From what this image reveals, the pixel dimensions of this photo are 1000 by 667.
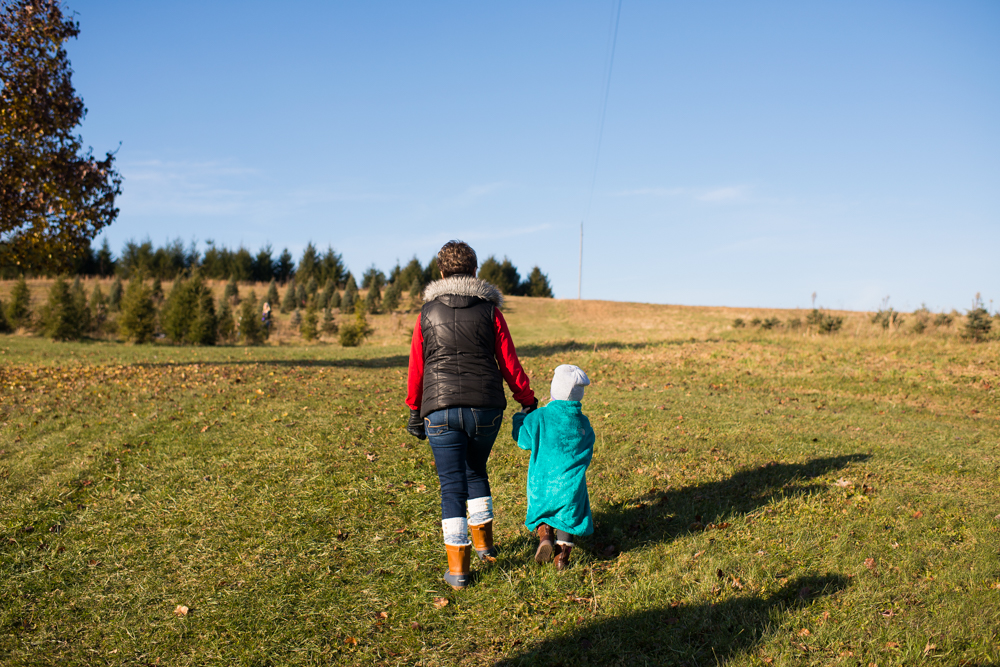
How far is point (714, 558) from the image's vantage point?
478cm

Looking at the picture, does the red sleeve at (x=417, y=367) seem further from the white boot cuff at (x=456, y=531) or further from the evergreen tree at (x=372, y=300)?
the evergreen tree at (x=372, y=300)

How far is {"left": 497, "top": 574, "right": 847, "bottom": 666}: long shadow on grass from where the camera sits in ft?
11.9

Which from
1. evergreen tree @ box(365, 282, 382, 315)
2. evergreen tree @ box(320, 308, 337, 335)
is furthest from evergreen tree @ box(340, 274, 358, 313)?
evergreen tree @ box(320, 308, 337, 335)

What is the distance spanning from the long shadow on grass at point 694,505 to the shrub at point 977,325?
16805 mm

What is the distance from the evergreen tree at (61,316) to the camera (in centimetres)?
2986

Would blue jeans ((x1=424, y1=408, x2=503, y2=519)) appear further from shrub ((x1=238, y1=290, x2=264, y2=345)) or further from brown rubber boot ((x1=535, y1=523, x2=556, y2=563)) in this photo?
shrub ((x1=238, y1=290, x2=264, y2=345))

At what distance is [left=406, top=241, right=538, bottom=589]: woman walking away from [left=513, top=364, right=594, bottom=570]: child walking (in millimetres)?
327

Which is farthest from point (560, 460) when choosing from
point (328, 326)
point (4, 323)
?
point (328, 326)

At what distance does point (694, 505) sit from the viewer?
595cm

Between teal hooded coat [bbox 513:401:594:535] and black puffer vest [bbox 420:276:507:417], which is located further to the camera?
teal hooded coat [bbox 513:401:594:535]

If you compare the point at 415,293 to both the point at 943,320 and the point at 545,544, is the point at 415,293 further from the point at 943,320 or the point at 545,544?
the point at 545,544

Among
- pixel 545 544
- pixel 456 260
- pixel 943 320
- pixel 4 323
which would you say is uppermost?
pixel 943 320

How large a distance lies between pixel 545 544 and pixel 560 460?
0.72 meters

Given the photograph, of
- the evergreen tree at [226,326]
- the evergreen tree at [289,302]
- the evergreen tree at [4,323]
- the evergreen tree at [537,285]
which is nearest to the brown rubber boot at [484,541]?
the evergreen tree at [226,326]
